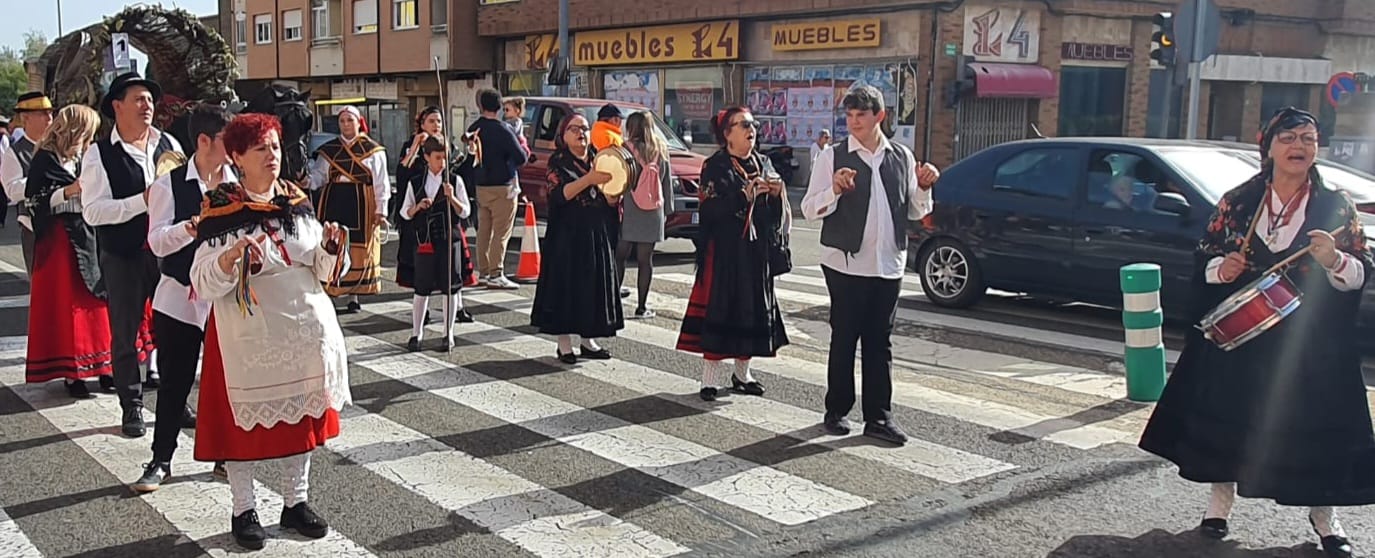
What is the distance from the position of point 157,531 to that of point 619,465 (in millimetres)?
2005

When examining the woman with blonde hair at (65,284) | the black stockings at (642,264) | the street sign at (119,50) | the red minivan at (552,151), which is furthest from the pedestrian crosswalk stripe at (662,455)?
the street sign at (119,50)

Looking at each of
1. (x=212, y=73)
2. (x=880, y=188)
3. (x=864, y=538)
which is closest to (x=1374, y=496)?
(x=864, y=538)

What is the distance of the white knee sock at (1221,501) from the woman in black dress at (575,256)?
4036mm

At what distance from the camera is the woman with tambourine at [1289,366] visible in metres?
4.39

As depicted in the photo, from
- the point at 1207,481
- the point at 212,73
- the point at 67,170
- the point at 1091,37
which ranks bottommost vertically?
the point at 1207,481

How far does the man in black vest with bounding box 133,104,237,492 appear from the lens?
4961 mm

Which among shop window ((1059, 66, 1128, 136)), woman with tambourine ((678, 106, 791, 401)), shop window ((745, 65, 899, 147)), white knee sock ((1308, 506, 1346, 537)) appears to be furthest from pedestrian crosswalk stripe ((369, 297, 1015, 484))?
shop window ((1059, 66, 1128, 136))

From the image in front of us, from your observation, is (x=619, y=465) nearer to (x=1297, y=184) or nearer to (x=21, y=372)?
(x=1297, y=184)

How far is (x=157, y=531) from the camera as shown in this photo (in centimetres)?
480

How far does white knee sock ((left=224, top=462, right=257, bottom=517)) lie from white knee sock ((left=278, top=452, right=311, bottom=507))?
0.13 meters

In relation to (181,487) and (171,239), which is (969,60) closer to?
(181,487)

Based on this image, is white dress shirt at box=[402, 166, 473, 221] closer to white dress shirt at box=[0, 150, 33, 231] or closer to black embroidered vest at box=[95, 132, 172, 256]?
white dress shirt at box=[0, 150, 33, 231]

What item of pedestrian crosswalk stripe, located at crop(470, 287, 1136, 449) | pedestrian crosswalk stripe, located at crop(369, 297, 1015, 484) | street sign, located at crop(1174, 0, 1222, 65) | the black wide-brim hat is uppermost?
street sign, located at crop(1174, 0, 1222, 65)

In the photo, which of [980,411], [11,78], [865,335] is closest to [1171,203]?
[980,411]
